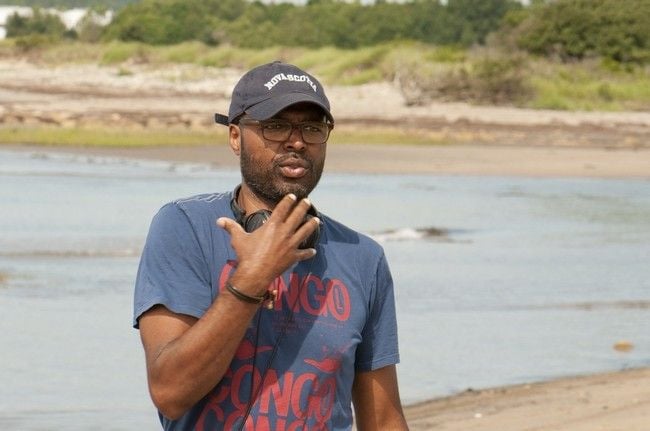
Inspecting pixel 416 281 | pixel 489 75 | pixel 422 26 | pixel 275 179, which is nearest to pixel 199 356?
pixel 275 179

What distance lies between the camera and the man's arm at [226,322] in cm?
264

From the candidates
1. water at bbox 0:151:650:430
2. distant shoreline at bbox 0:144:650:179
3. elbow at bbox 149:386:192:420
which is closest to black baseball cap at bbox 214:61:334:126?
elbow at bbox 149:386:192:420

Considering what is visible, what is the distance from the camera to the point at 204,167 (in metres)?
27.8

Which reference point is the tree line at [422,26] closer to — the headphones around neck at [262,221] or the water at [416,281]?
the water at [416,281]

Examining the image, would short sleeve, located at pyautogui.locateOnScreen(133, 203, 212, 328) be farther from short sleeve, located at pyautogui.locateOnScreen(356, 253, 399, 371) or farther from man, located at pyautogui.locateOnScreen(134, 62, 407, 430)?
short sleeve, located at pyautogui.locateOnScreen(356, 253, 399, 371)

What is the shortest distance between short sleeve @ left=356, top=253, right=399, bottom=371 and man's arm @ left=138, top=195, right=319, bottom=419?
14.5 inches

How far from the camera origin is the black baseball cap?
2.88 meters

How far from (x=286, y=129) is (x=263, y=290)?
394 millimetres

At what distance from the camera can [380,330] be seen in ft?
10.1

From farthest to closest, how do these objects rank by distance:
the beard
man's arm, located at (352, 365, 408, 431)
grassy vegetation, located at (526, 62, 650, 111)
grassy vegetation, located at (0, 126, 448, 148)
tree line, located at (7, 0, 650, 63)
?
tree line, located at (7, 0, 650, 63) < grassy vegetation, located at (526, 62, 650, 111) < grassy vegetation, located at (0, 126, 448, 148) < man's arm, located at (352, 365, 408, 431) < the beard

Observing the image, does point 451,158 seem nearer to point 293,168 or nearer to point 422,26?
point 293,168

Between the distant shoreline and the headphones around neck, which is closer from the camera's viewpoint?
the headphones around neck

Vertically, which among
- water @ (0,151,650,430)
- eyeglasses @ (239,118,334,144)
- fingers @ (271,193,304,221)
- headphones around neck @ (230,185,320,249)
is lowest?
water @ (0,151,650,430)

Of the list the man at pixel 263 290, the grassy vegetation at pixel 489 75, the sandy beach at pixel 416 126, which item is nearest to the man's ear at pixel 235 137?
the man at pixel 263 290
